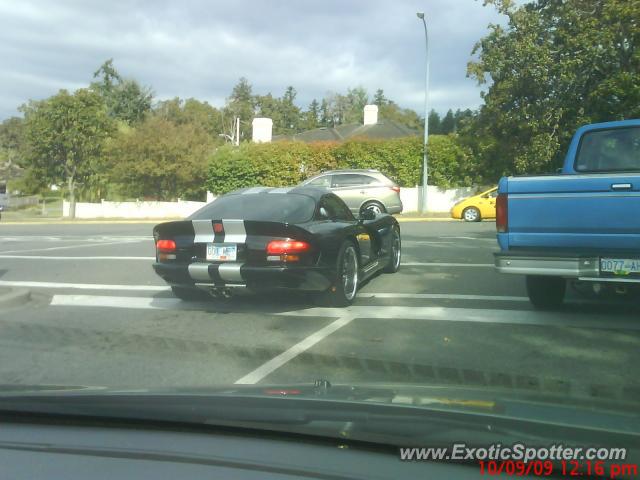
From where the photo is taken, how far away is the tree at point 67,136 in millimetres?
35500

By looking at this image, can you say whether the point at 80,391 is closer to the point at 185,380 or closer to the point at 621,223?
the point at 185,380

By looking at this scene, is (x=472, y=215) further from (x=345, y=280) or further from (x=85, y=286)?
(x=345, y=280)

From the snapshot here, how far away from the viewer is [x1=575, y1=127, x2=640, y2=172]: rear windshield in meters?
7.72

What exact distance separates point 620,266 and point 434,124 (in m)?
80.3

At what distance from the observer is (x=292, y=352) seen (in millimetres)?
6316

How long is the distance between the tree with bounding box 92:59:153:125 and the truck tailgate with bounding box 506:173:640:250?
218 ft

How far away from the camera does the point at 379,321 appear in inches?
297

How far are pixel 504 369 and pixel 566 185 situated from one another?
2.10 meters

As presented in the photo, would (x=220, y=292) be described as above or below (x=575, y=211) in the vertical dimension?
below

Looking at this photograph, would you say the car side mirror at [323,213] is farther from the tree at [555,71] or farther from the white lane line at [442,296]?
the tree at [555,71]

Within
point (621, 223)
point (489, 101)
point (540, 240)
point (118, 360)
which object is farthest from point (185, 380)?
point (489, 101)

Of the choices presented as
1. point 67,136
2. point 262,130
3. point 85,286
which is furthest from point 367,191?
point 262,130

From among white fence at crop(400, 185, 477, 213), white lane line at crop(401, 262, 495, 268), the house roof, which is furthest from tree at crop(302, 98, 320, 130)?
white lane line at crop(401, 262, 495, 268)

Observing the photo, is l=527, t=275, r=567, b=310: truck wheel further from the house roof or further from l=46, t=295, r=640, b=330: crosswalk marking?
the house roof
